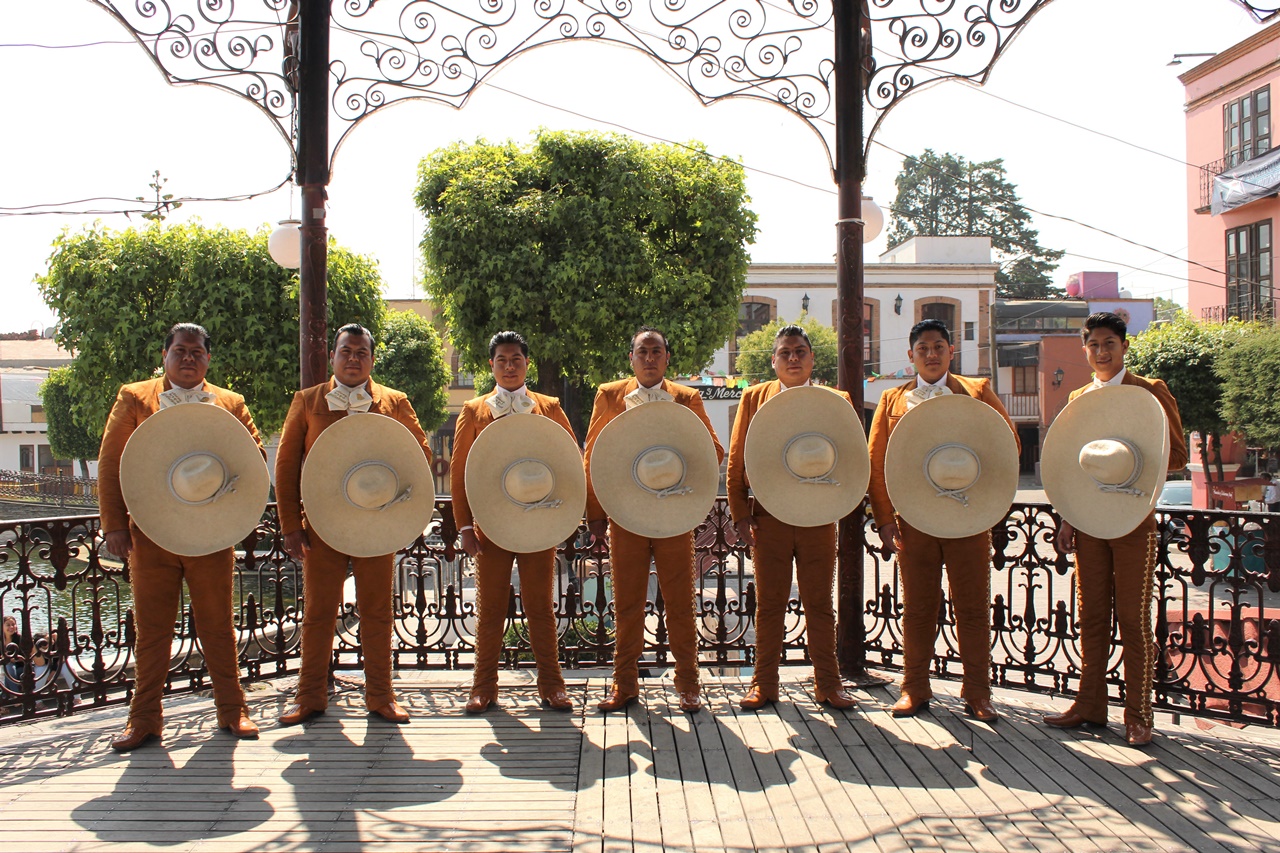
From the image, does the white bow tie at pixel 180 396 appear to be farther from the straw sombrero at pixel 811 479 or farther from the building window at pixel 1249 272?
the building window at pixel 1249 272

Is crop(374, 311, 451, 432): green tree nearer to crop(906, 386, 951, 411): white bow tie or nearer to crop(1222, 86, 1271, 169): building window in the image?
crop(1222, 86, 1271, 169): building window

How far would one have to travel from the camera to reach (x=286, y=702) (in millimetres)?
4555

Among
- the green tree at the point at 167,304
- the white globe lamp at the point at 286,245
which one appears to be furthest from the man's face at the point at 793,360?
the green tree at the point at 167,304

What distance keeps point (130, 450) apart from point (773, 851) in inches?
118

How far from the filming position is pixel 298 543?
416cm

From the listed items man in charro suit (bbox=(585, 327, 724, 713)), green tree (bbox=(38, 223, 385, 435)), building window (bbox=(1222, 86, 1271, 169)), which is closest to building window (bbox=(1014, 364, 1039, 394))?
building window (bbox=(1222, 86, 1271, 169))

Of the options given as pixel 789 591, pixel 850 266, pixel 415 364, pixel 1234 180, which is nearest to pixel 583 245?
pixel 850 266

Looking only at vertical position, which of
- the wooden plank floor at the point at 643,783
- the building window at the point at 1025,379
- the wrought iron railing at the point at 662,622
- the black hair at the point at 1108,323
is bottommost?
the wooden plank floor at the point at 643,783

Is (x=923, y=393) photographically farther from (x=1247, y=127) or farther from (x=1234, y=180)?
(x=1247, y=127)

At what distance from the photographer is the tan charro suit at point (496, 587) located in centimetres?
425

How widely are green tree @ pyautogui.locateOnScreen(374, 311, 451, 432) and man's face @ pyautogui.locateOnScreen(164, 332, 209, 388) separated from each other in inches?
828

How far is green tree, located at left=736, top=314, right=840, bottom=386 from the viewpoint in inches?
1154

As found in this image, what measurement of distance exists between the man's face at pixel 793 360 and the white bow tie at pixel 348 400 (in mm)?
1909

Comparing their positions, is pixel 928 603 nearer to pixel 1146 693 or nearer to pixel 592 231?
pixel 1146 693
